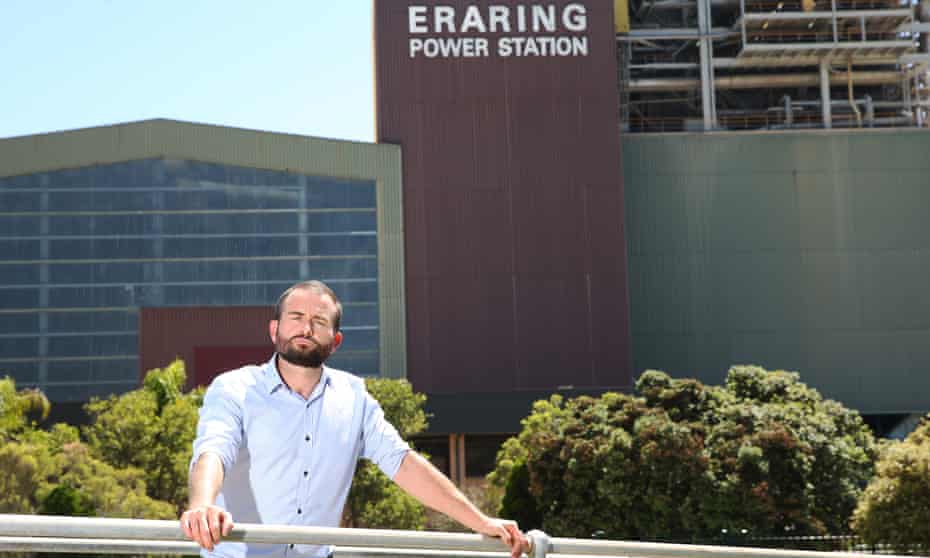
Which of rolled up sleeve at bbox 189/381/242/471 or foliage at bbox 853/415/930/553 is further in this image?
foliage at bbox 853/415/930/553

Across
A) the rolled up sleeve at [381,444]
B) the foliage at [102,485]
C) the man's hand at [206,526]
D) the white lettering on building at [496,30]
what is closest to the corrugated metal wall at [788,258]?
the white lettering on building at [496,30]

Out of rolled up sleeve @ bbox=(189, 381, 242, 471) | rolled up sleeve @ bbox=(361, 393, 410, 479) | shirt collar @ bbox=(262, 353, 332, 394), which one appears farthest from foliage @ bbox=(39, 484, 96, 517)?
rolled up sleeve @ bbox=(189, 381, 242, 471)

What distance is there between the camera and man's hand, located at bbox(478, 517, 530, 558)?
5336 millimetres

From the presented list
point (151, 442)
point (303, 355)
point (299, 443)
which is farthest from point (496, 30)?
point (299, 443)

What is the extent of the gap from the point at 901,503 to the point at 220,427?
1213 inches

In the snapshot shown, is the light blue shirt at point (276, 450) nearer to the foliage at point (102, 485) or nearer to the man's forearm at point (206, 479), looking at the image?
the man's forearm at point (206, 479)

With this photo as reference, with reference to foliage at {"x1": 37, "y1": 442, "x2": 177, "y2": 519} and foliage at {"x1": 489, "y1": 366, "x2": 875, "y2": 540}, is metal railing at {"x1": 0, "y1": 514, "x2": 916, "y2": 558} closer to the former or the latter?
foliage at {"x1": 37, "y1": 442, "x2": 177, "y2": 519}

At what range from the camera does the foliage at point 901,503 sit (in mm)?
32062

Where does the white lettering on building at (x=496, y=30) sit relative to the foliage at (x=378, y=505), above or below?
above

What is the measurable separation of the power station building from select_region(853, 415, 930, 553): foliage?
32.4 metres

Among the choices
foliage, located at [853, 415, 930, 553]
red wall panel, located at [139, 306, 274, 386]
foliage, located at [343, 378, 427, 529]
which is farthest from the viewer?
red wall panel, located at [139, 306, 274, 386]

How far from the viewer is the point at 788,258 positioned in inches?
2844

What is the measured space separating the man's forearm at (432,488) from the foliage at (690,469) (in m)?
Result: 33.9

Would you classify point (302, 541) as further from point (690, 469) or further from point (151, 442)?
point (151, 442)
